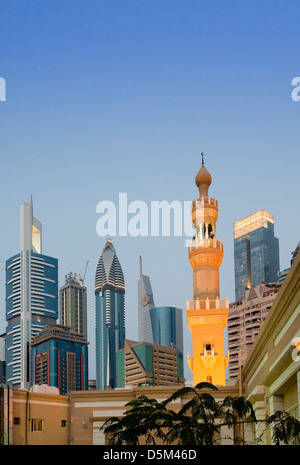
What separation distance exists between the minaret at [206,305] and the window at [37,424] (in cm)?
1700

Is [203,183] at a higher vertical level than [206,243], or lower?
higher

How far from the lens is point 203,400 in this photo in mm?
22172

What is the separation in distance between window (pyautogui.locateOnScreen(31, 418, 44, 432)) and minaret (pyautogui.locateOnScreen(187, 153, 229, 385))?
55.8 ft

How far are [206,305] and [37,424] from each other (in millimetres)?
19428

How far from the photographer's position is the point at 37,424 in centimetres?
3953

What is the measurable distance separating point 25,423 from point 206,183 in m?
28.8

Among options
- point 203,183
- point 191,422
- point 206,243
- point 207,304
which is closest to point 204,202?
point 203,183

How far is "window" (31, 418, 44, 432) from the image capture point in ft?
129

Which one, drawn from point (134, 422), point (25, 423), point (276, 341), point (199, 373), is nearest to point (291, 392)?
point (276, 341)

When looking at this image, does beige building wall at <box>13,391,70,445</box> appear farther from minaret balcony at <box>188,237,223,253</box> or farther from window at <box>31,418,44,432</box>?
minaret balcony at <box>188,237,223,253</box>

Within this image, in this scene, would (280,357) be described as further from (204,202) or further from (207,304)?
(204,202)

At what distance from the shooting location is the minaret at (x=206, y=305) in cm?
5356

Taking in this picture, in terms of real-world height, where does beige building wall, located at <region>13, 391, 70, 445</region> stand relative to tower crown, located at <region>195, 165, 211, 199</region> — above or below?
below

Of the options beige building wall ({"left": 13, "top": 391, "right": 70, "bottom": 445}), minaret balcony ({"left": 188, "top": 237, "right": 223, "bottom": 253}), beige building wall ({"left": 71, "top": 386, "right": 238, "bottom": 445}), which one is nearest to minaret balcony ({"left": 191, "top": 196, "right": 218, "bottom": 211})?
minaret balcony ({"left": 188, "top": 237, "right": 223, "bottom": 253})
